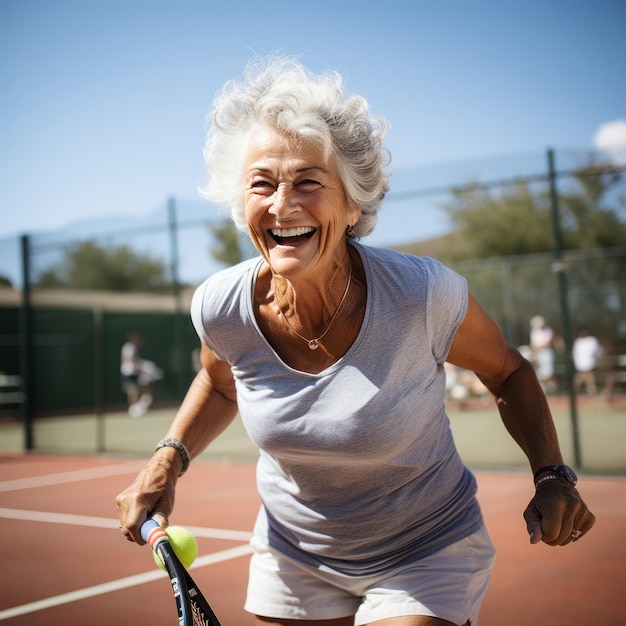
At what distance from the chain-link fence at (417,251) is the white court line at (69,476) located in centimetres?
126

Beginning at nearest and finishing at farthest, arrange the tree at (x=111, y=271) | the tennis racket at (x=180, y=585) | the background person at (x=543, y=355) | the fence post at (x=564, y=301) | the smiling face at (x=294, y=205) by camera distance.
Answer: the tennis racket at (x=180, y=585) < the smiling face at (x=294, y=205) < the fence post at (x=564, y=301) < the background person at (x=543, y=355) < the tree at (x=111, y=271)

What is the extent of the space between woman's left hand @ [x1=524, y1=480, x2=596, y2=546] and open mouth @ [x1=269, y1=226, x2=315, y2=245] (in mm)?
896

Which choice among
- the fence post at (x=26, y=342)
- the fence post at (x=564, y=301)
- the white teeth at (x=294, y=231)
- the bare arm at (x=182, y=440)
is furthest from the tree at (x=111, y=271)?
the white teeth at (x=294, y=231)

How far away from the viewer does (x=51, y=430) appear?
13.4 metres

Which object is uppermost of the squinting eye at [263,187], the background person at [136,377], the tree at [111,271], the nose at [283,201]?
the squinting eye at [263,187]

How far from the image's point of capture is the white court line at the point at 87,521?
630 centimetres

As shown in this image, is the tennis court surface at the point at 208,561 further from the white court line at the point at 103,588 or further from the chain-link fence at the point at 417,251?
the chain-link fence at the point at 417,251

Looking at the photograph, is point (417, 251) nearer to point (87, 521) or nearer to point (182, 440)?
point (87, 521)

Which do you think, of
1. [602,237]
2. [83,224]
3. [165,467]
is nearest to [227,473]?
[83,224]

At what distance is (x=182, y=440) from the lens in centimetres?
250

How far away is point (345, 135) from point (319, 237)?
0.29 metres

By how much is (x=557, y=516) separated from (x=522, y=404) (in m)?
0.40

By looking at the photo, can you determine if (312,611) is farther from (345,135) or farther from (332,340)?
(345,135)

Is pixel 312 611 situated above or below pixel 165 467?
below
